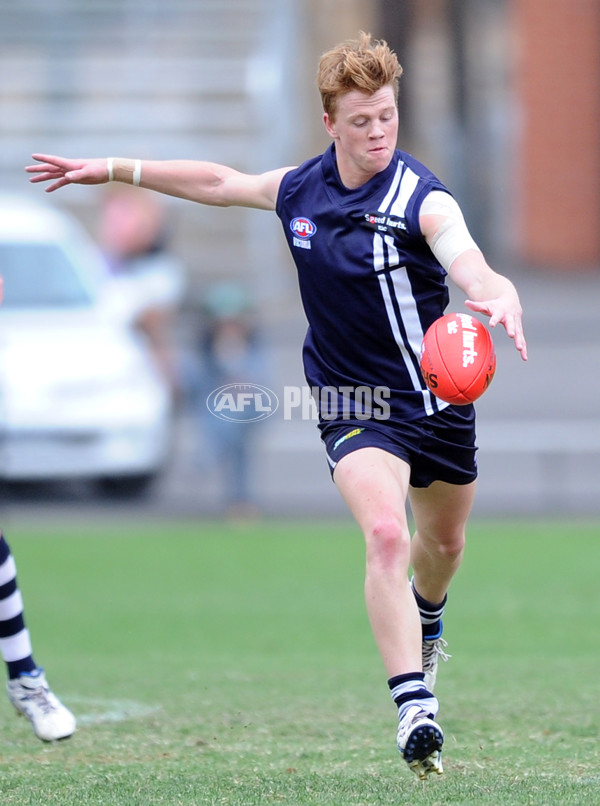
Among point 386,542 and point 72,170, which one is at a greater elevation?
point 72,170

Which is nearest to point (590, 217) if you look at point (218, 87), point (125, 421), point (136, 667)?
point (218, 87)

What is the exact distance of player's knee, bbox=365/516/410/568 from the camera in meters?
4.66

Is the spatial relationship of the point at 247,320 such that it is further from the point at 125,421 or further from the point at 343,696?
the point at 343,696

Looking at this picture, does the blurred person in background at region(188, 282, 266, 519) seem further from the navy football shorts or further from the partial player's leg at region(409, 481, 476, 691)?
the navy football shorts

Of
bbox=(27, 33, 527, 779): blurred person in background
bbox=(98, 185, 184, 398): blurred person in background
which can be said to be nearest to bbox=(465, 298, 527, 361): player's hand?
bbox=(27, 33, 527, 779): blurred person in background

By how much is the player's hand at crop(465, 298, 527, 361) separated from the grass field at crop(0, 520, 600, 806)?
1398mm

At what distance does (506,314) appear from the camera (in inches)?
176

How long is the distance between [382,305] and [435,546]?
40.5 inches

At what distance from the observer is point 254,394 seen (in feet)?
22.3

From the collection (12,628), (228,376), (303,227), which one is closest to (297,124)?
(228,376)

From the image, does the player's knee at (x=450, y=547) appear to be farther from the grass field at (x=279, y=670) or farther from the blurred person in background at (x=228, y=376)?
the blurred person in background at (x=228, y=376)

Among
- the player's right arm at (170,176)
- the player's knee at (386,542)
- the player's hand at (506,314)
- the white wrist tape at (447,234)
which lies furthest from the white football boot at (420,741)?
the player's right arm at (170,176)

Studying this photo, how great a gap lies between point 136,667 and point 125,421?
555 centimetres

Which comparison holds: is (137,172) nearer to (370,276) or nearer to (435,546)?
(370,276)
